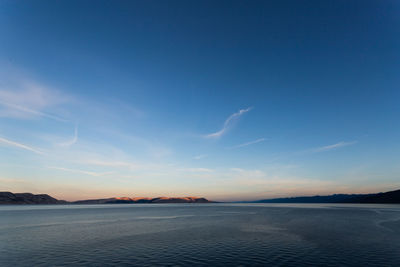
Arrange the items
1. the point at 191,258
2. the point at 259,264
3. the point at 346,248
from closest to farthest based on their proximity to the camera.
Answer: the point at 259,264 → the point at 191,258 → the point at 346,248

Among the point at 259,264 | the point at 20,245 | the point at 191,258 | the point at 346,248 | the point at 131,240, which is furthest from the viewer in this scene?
the point at 131,240

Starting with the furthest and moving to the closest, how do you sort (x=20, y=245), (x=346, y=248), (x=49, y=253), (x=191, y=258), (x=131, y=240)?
1. (x=131, y=240)
2. (x=20, y=245)
3. (x=346, y=248)
4. (x=49, y=253)
5. (x=191, y=258)

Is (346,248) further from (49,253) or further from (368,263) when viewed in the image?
(49,253)

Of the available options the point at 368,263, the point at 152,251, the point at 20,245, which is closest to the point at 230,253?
the point at 152,251

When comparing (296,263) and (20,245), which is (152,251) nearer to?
(296,263)

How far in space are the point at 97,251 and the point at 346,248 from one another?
3710cm

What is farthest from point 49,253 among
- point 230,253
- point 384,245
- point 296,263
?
point 384,245

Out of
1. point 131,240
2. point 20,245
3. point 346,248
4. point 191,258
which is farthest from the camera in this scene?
point 131,240

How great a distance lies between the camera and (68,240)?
40.9 m

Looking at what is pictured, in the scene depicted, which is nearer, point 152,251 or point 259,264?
point 259,264

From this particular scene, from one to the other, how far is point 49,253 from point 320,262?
35.5 m

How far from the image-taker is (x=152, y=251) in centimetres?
3209

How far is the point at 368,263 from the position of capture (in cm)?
2605

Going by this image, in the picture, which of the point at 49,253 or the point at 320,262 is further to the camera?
the point at 49,253
